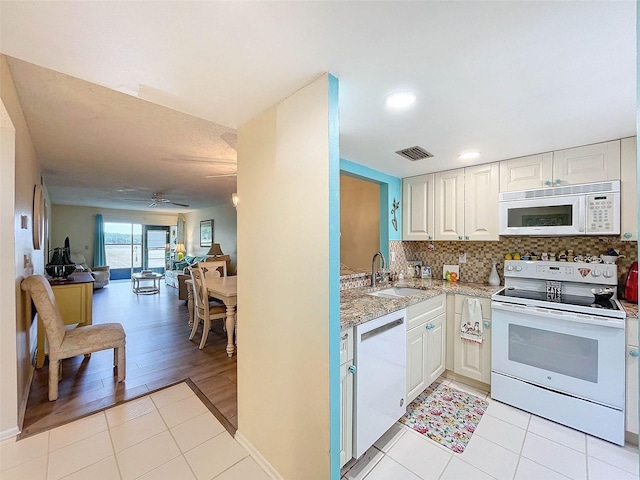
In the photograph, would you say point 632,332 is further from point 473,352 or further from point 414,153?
point 414,153

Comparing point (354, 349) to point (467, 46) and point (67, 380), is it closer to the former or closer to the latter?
point (467, 46)

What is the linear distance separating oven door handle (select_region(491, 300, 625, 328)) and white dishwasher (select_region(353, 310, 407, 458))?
0.99m

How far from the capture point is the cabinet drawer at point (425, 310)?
200 cm

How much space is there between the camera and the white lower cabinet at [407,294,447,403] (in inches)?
79.4

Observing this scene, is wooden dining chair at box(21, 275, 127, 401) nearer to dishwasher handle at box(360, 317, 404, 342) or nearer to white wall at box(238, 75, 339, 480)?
white wall at box(238, 75, 339, 480)

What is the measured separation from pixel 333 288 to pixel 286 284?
30 centimetres

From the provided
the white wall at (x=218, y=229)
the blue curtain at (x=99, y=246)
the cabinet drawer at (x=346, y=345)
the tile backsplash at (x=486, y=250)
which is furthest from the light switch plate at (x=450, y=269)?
the blue curtain at (x=99, y=246)

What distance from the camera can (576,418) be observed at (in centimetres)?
188

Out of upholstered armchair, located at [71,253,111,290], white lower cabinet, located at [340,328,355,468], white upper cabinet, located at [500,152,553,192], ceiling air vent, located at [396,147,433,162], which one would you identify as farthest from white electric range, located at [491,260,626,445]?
upholstered armchair, located at [71,253,111,290]

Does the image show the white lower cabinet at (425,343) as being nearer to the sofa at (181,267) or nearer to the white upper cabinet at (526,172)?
the white upper cabinet at (526,172)

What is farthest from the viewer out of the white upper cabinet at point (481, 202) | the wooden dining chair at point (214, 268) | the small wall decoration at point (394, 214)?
the wooden dining chair at point (214, 268)

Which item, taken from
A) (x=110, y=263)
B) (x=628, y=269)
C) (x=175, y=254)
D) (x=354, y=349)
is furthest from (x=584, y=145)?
(x=110, y=263)

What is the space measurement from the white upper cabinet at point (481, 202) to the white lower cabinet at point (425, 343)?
2.50 ft

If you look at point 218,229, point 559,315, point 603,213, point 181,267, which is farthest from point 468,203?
point 181,267
